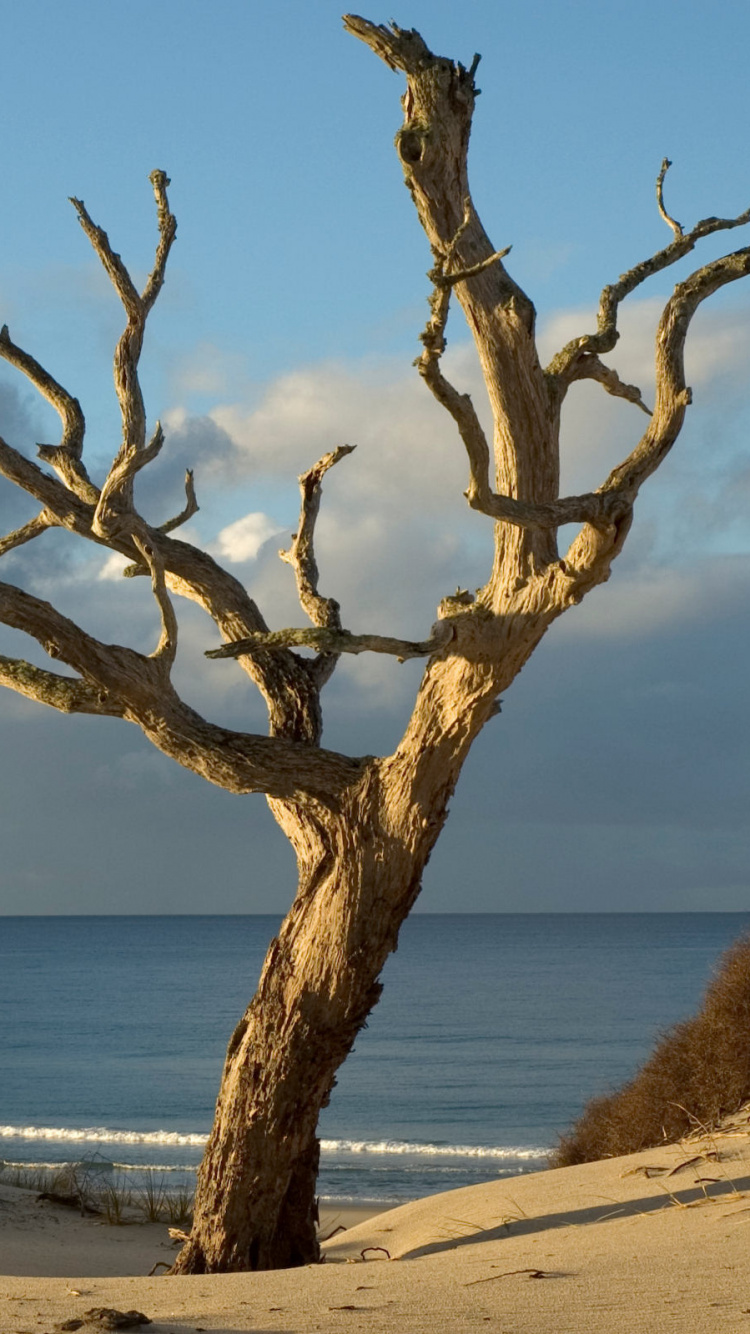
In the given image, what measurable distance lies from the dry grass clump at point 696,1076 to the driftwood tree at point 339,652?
4.16m

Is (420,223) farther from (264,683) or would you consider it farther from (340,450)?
(264,683)

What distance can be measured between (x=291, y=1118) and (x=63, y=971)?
255ft

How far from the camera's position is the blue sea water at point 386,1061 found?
72.3ft

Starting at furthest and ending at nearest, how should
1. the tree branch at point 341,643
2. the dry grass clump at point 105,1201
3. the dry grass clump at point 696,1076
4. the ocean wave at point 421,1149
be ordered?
the ocean wave at point 421,1149, the dry grass clump at point 105,1201, the dry grass clump at point 696,1076, the tree branch at point 341,643

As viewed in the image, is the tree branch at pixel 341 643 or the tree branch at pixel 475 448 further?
the tree branch at pixel 341 643

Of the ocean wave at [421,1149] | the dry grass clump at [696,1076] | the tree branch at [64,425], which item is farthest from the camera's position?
the ocean wave at [421,1149]

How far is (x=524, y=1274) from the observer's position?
5387mm

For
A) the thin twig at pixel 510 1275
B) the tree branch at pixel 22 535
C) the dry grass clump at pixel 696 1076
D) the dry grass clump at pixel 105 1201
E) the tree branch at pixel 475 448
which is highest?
the tree branch at pixel 22 535

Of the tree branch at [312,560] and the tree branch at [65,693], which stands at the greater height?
the tree branch at [312,560]

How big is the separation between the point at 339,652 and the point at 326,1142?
1838 cm

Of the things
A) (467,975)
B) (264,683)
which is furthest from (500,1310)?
(467,975)

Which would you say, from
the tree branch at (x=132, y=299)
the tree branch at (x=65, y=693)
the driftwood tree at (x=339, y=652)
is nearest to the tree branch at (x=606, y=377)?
the driftwood tree at (x=339, y=652)

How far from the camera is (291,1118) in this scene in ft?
23.8

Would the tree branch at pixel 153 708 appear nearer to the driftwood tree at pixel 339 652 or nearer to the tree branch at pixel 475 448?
the driftwood tree at pixel 339 652
